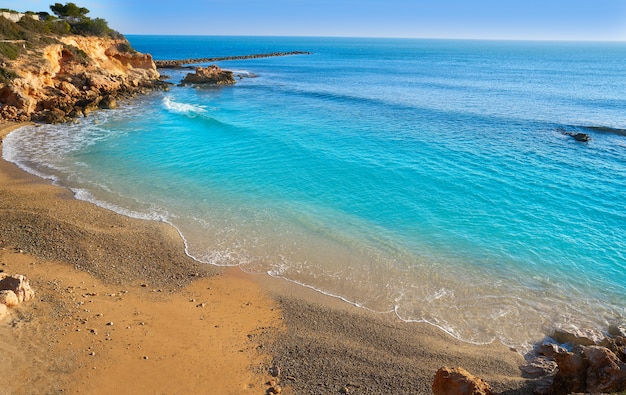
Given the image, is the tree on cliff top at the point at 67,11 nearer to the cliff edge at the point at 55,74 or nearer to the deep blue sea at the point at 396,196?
the cliff edge at the point at 55,74

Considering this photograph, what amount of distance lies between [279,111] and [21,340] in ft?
118

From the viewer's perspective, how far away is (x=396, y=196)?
2172 cm

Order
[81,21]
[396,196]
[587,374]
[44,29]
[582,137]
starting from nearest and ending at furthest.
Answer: [587,374]
[396,196]
[582,137]
[44,29]
[81,21]

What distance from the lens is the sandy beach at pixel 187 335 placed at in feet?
33.2

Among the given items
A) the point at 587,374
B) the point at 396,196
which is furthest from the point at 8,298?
the point at 396,196

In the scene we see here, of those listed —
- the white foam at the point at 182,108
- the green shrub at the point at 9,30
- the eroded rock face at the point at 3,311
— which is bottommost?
Result: the eroded rock face at the point at 3,311

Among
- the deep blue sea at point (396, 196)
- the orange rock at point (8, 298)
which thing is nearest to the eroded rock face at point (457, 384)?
the deep blue sea at point (396, 196)

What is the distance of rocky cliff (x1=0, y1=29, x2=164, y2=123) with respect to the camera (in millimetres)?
35344

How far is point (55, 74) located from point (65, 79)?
1166mm

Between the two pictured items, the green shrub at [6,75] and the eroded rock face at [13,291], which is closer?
the eroded rock face at [13,291]

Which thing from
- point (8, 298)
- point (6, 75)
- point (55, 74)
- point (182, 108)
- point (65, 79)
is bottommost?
point (8, 298)

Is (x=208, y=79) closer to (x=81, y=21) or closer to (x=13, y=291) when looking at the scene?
(x=81, y=21)

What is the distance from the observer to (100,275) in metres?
14.4

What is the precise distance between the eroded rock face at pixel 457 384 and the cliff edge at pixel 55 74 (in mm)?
39007
